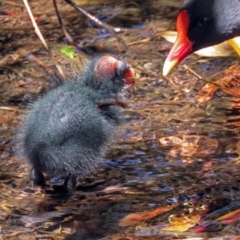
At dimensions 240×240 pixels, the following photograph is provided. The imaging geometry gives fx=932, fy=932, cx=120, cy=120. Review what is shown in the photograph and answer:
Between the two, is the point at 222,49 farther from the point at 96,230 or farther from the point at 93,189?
the point at 96,230

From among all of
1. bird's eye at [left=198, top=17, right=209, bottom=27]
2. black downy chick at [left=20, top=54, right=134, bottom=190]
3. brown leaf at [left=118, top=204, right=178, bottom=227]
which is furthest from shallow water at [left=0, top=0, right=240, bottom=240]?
bird's eye at [left=198, top=17, right=209, bottom=27]

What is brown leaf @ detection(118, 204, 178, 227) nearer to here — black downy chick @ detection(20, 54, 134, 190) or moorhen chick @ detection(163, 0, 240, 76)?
black downy chick @ detection(20, 54, 134, 190)

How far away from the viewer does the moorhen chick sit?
162 inches

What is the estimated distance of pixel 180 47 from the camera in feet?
13.8

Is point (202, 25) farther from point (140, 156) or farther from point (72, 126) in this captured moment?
point (72, 126)

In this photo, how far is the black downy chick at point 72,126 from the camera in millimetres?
3758

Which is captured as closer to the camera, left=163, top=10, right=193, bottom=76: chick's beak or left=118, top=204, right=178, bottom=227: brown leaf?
left=118, top=204, right=178, bottom=227: brown leaf

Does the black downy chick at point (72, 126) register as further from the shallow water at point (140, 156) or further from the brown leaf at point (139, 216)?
the brown leaf at point (139, 216)

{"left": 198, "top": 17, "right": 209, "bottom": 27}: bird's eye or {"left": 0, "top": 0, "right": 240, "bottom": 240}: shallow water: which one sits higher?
{"left": 198, "top": 17, "right": 209, "bottom": 27}: bird's eye

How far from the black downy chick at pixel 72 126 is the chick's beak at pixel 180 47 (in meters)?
0.26

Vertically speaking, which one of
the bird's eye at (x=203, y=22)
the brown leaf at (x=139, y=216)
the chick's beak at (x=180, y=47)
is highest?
the bird's eye at (x=203, y=22)

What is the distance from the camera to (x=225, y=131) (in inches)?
172

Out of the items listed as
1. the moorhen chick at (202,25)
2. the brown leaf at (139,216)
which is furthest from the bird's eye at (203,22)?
the brown leaf at (139,216)

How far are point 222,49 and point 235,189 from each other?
1479 mm
